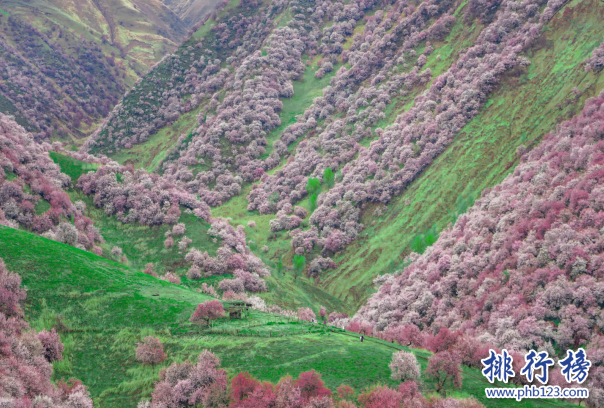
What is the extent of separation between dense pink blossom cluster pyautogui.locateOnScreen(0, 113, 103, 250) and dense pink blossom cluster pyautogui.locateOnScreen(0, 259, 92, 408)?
947 inches

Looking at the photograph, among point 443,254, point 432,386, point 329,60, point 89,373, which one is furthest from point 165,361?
point 329,60

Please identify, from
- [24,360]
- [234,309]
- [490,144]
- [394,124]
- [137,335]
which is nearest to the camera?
[24,360]

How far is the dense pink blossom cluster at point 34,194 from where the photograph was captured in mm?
71500

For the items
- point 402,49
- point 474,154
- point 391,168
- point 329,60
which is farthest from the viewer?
point 329,60

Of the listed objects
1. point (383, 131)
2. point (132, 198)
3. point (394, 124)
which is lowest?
point (132, 198)

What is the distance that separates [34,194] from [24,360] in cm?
4980

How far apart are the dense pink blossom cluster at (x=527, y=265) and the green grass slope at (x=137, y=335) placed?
1332 cm

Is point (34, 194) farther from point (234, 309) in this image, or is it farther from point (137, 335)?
point (234, 309)

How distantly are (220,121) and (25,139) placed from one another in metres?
94.1

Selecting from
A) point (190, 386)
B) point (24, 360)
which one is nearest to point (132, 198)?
point (24, 360)

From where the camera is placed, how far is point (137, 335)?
49344 millimetres

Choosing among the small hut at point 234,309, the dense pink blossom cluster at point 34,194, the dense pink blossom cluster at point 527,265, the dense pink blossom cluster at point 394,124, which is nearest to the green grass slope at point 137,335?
the small hut at point 234,309

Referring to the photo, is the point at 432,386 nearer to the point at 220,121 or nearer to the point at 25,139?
the point at 25,139

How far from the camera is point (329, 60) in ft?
Answer: 656
